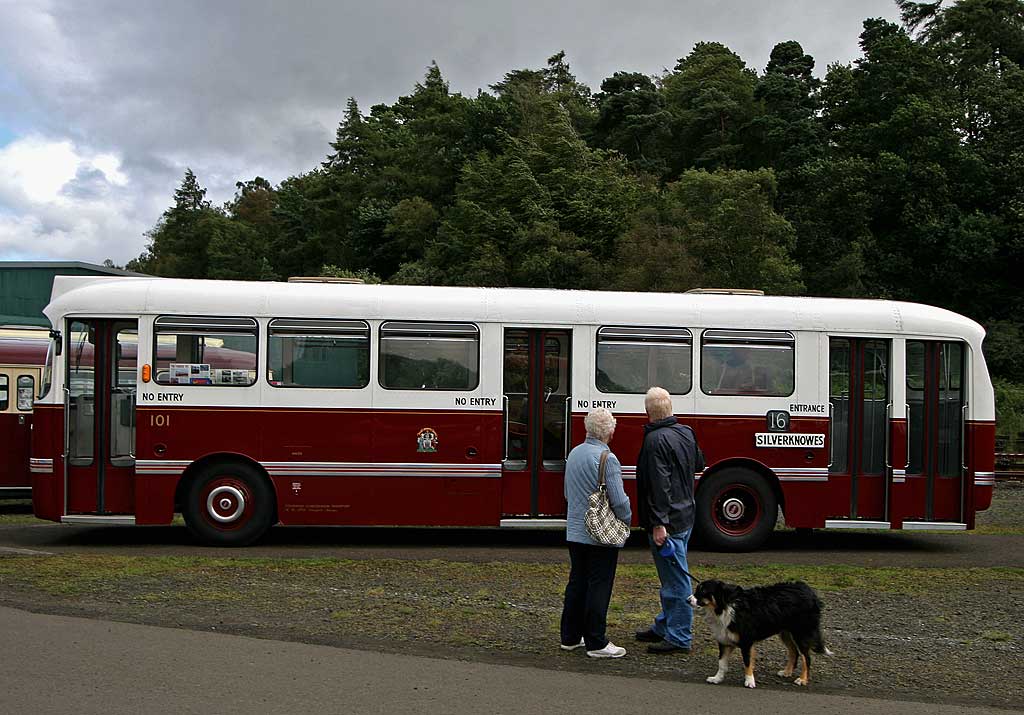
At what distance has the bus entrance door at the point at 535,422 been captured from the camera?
1352cm

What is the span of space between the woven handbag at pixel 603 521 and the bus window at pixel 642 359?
598 centimetres

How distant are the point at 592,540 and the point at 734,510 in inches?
258

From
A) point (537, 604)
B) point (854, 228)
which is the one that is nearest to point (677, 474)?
point (537, 604)

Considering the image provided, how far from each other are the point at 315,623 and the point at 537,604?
7.08ft

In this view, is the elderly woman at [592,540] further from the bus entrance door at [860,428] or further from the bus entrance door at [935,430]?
the bus entrance door at [935,430]

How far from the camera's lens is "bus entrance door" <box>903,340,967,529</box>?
1382 centimetres

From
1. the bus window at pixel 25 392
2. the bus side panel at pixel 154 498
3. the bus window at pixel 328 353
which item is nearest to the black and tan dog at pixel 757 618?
the bus window at pixel 328 353

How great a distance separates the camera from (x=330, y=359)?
534 inches

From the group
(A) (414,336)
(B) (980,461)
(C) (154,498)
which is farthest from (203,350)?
(B) (980,461)

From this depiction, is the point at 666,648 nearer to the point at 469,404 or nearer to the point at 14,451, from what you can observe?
the point at 469,404

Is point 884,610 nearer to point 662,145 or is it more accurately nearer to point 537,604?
point 537,604

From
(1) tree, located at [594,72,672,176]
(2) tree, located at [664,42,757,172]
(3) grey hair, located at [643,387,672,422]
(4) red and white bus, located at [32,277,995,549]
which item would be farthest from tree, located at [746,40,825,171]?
(3) grey hair, located at [643,387,672,422]

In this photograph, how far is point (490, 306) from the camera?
13.7m

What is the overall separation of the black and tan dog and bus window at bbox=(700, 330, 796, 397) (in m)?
6.56
